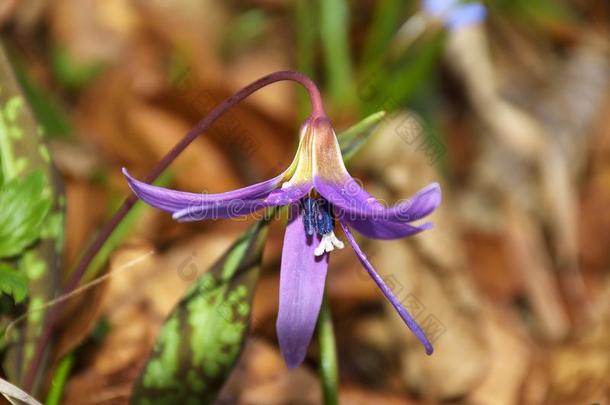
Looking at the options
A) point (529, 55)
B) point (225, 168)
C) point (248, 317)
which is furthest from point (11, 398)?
point (529, 55)

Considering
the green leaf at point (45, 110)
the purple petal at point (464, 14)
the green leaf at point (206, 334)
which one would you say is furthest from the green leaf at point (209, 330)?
the purple petal at point (464, 14)

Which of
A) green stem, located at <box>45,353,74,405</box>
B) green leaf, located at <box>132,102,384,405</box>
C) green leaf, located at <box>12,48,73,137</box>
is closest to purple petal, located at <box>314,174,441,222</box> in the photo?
green leaf, located at <box>132,102,384,405</box>

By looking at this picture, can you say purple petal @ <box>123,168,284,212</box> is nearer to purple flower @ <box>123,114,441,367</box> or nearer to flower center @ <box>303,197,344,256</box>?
purple flower @ <box>123,114,441,367</box>

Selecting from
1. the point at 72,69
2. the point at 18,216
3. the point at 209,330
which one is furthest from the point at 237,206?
the point at 72,69

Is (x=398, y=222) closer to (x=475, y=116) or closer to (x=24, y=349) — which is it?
(x=24, y=349)

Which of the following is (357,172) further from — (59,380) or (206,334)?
(59,380)

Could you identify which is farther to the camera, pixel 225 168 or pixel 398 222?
pixel 225 168
